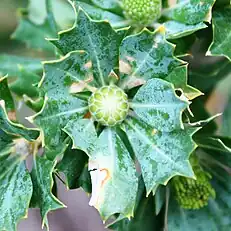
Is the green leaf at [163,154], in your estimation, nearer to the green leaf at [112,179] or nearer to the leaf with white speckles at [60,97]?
the green leaf at [112,179]

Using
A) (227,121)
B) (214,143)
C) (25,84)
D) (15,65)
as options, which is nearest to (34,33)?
(15,65)

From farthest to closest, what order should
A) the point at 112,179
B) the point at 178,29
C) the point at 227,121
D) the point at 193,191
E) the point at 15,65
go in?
1. the point at 227,121
2. the point at 15,65
3. the point at 193,191
4. the point at 178,29
5. the point at 112,179

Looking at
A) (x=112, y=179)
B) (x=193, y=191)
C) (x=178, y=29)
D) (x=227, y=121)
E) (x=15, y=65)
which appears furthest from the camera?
(x=227, y=121)

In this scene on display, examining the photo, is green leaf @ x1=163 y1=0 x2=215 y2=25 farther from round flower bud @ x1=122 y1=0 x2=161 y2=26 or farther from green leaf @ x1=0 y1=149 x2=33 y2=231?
green leaf @ x1=0 y1=149 x2=33 y2=231

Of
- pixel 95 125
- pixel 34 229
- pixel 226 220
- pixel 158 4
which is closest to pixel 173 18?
pixel 158 4

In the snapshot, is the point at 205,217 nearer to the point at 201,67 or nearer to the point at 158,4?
the point at 201,67

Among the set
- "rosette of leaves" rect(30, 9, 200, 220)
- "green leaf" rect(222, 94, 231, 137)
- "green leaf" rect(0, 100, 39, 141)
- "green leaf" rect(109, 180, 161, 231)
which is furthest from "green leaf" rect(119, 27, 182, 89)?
"green leaf" rect(222, 94, 231, 137)

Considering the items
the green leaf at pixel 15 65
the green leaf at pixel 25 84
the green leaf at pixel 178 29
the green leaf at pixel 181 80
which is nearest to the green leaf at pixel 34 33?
the green leaf at pixel 15 65

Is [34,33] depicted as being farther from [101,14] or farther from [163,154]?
[163,154]
